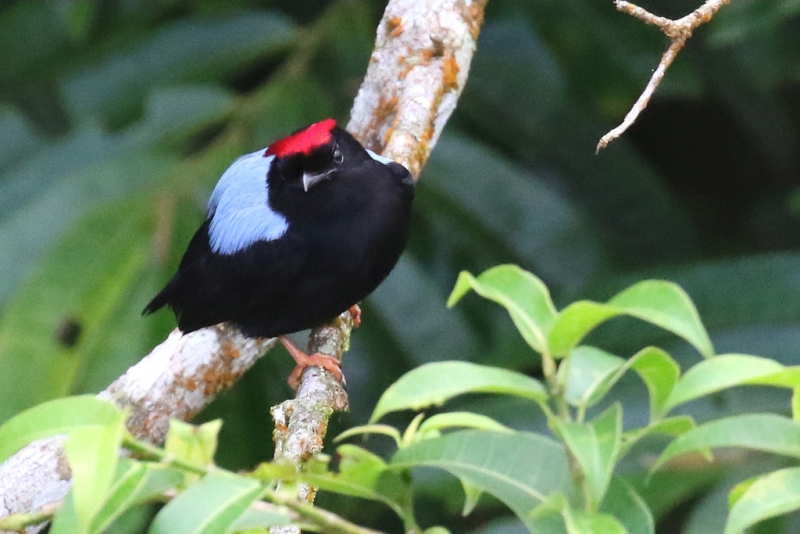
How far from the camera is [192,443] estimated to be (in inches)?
33.4

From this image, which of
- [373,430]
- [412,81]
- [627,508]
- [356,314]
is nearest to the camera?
[627,508]

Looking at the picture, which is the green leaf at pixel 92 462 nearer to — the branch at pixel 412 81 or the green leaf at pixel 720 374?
the green leaf at pixel 720 374

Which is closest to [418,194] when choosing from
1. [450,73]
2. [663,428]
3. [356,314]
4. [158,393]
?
[356,314]

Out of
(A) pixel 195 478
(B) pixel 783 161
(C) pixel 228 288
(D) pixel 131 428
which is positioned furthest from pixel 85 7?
(A) pixel 195 478

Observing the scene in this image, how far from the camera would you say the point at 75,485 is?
0.75 metres

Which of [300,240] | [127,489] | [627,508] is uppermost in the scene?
[127,489]

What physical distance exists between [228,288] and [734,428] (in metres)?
1.47

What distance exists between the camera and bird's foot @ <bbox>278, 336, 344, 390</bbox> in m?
1.89

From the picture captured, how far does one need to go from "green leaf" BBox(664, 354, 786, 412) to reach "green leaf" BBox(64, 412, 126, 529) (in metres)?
0.48

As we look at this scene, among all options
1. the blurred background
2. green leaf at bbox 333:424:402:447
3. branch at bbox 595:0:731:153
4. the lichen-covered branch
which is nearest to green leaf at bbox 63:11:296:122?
the blurred background

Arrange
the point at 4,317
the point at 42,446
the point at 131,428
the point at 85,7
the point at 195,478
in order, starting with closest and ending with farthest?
the point at 195,478 < the point at 42,446 < the point at 131,428 < the point at 4,317 < the point at 85,7

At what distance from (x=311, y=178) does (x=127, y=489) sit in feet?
4.20

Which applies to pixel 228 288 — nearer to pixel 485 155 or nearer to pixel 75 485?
pixel 485 155

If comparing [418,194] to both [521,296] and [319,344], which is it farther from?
[521,296]
